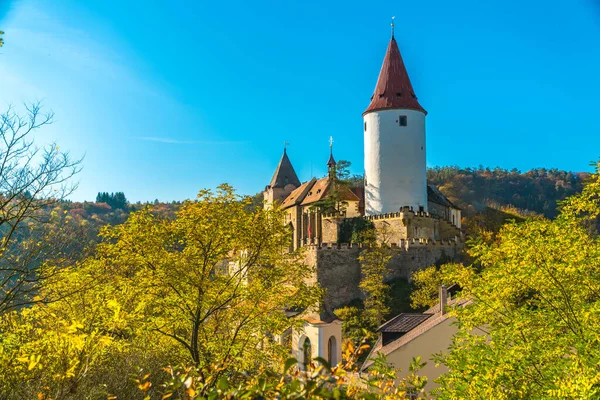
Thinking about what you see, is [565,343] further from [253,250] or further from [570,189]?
[570,189]

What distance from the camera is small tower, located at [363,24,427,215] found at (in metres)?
43.9

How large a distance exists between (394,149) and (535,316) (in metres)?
32.6

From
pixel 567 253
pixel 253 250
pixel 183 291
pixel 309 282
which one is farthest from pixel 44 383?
pixel 309 282

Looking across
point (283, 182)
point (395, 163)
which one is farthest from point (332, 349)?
point (283, 182)

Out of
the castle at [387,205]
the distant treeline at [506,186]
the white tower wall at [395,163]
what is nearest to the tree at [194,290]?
the castle at [387,205]

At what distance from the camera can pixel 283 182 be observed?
2283 inches

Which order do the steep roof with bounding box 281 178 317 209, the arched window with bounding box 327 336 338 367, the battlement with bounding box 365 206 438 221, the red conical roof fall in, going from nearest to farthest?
the arched window with bounding box 327 336 338 367
the battlement with bounding box 365 206 438 221
the red conical roof
the steep roof with bounding box 281 178 317 209

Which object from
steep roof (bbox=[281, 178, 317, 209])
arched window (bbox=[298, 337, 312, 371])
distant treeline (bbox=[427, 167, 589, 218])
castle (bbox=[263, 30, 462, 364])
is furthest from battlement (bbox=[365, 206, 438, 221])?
distant treeline (bbox=[427, 167, 589, 218])

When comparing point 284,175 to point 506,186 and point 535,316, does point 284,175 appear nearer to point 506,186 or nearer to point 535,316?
point 535,316

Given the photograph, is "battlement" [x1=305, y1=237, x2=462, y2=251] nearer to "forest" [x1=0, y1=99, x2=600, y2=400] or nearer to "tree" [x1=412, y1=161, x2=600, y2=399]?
"forest" [x1=0, y1=99, x2=600, y2=400]

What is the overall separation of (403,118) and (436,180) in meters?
69.7

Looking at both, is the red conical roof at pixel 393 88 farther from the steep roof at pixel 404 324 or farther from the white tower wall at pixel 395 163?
the steep roof at pixel 404 324

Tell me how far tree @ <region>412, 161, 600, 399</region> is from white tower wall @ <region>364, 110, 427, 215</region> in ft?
95.9

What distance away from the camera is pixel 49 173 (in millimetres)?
10328
